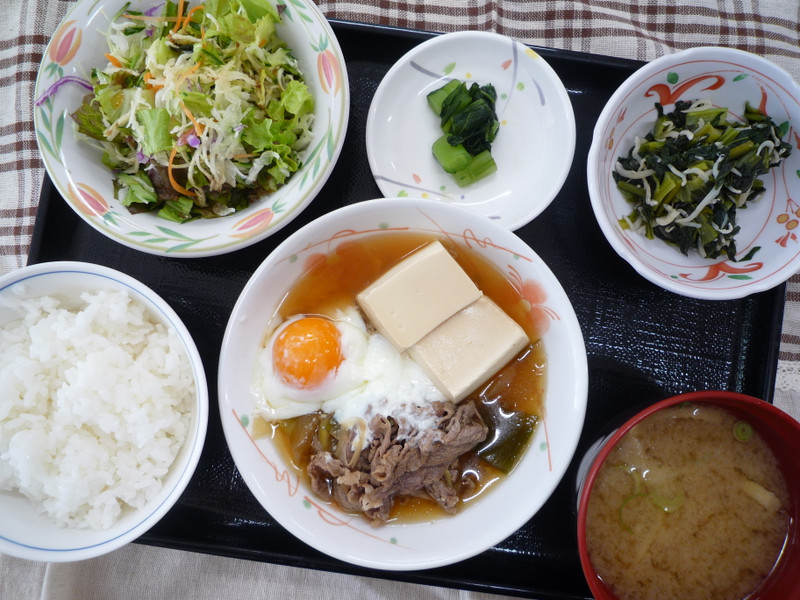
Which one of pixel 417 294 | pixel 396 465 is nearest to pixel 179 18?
pixel 417 294

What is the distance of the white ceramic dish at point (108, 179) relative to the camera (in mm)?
1905

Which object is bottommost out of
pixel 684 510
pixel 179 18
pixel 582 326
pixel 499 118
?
pixel 684 510

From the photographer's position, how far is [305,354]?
6.37 ft

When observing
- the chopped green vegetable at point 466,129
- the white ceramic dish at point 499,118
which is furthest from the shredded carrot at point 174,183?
the chopped green vegetable at point 466,129

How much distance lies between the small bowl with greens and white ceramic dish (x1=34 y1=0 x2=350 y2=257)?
0.99 metres

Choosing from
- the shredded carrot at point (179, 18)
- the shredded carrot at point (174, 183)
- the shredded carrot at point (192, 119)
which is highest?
the shredded carrot at point (179, 18)

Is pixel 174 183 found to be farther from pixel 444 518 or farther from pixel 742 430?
pixel 742 430

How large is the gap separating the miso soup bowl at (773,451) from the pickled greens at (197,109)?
149 cm

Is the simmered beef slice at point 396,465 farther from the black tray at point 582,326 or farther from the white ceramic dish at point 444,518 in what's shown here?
the black tray at point 582,326

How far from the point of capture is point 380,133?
2227 mm

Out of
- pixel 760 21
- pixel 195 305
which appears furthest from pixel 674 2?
pixel 195 305

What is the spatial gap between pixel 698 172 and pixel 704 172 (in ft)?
0.09

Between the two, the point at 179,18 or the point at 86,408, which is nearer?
the point at 86,408

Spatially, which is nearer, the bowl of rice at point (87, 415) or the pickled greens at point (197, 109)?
the bowl of rice at point (87, 415)
